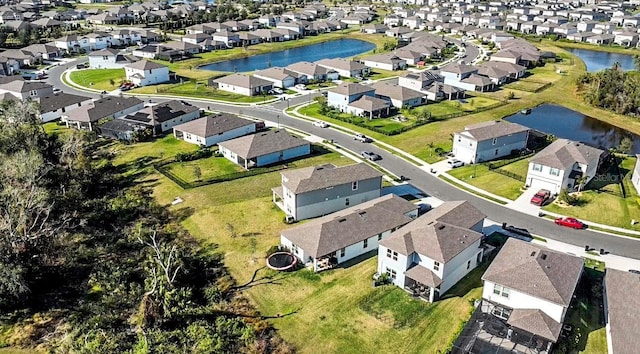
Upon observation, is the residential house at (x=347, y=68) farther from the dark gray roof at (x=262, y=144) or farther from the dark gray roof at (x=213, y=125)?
the dark gray roof at (x=262, y=144)

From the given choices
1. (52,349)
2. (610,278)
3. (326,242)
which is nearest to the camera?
(52,349)

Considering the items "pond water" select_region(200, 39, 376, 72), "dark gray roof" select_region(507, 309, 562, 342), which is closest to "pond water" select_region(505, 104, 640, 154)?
"dark gray roof" select_region(507, 309, 562, 342)

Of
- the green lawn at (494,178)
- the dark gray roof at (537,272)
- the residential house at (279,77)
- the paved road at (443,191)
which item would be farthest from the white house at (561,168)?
the residential house at (279,77)

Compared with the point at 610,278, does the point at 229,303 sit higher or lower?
lower

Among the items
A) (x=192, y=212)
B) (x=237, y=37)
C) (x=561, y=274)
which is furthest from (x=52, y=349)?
(x=237, y=37)

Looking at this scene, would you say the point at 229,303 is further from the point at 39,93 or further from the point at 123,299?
the point at 39,93
